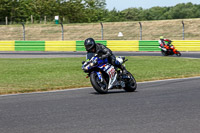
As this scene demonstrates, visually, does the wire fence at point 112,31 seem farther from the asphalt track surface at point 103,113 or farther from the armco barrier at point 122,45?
the asphalt track surface at point 103,113

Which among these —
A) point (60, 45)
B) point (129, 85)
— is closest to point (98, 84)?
point (129, 85)

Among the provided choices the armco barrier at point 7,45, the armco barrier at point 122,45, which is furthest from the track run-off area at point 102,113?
the armco barrier at point 7,45

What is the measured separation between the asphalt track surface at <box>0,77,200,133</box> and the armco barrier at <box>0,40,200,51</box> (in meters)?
23.6

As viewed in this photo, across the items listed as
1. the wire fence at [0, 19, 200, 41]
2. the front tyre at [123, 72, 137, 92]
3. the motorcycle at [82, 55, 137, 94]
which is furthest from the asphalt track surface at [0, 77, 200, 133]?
the wire fence at [0, 19, 200, 41]

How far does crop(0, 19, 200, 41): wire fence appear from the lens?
153 feet

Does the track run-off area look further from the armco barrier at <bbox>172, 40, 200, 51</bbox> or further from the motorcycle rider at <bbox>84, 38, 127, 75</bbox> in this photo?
the armco barrier at <bbox>172, 40, 200, 51</bbox>

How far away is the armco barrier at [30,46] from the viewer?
3612 cm

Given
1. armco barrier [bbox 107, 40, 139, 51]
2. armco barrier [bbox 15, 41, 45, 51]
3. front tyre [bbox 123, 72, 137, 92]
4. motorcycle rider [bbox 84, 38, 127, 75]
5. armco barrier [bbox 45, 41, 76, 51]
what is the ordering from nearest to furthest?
motorcycle rider [bbox 84, 38, 127, 75], front tyre [bbox 123, 72, 137, 92], armco barrier [bbox 107, 40, 139, 51], armco barrier [bbox 45, 41, 76, 51], armco barrier [bbox 15, 41, 45, 51]

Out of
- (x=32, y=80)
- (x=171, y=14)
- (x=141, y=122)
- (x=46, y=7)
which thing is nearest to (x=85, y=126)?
(x=141, y=122)

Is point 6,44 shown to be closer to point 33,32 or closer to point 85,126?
point 33,32

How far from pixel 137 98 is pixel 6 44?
2901cm

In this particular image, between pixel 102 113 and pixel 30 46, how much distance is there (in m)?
30.1

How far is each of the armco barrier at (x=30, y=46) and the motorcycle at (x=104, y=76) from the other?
2606 centimetres

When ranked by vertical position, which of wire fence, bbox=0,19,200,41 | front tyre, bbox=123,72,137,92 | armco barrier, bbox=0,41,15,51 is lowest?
armco barrier, bbox=0,41,15,51
